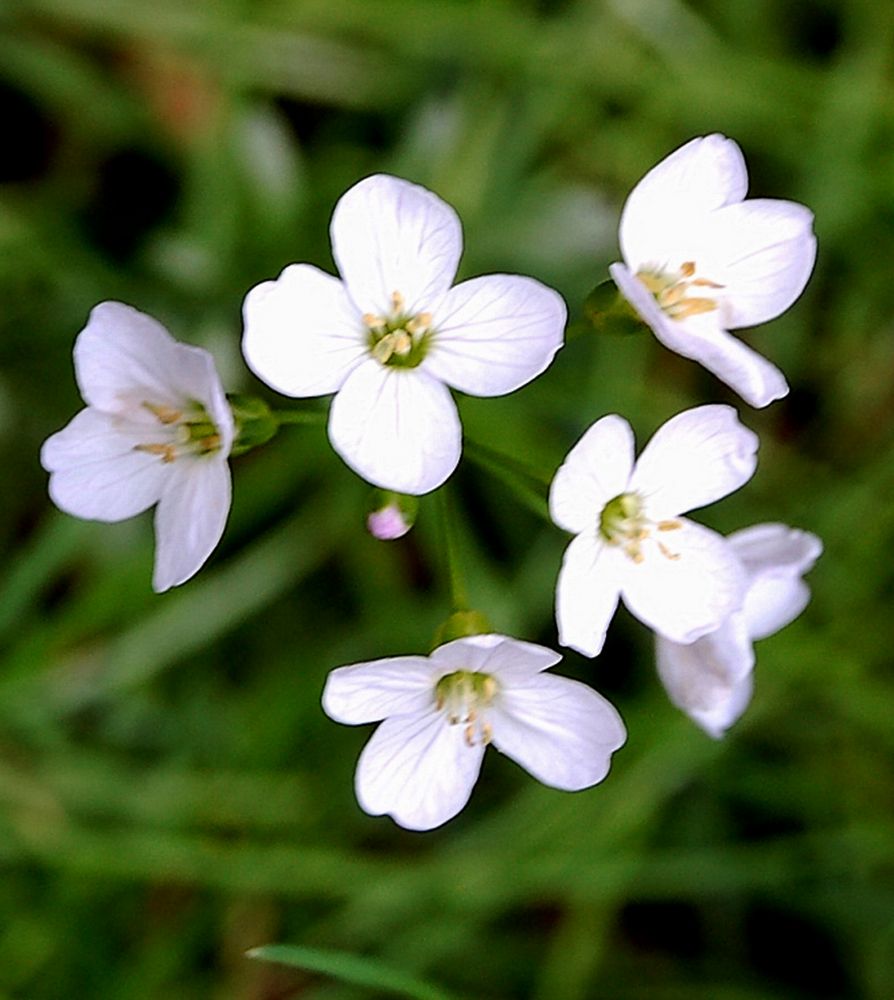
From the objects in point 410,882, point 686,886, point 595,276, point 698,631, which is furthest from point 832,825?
point 698,631

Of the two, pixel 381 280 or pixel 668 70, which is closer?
pixel 381 280

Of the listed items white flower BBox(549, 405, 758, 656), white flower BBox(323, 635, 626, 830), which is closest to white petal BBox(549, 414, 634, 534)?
white flower BBox(549, 405, 758, 656)

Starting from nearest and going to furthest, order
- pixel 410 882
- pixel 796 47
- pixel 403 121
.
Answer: pixel 410 882, pixel 403 121, pixel 796 47

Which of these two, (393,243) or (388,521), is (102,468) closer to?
(388,521)

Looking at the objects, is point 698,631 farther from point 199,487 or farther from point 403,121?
point 403,121

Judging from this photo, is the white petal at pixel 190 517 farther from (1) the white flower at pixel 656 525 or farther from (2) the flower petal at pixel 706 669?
(2) the flower petal at pixel 706 669

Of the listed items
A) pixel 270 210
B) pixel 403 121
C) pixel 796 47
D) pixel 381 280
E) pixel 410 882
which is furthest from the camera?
pixel 796 47

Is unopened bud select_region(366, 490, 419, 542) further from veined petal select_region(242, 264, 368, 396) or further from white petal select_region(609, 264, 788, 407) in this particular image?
white petal select_region(609, 264, 788, 407)
